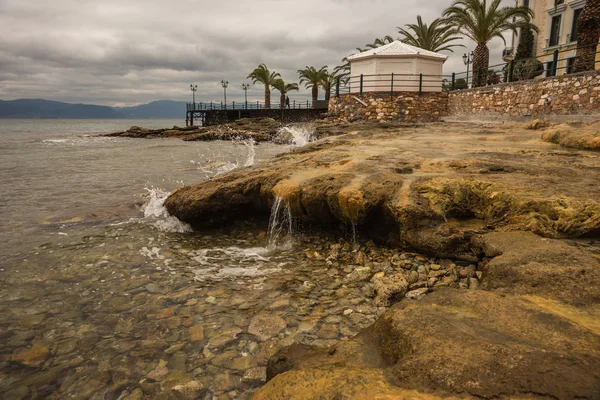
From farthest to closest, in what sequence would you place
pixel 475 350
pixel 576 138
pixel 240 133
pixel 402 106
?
1. pixel 240 133
2. pixel 402 106
3. pixel 576 138
4. pixel 475 350

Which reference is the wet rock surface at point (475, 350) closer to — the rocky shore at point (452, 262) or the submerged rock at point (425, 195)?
the rocky shore at point (452, 262)

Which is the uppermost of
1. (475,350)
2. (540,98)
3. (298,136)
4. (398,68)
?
(398,68)

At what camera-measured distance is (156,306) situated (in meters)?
3.92

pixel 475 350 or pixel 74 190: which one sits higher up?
pixel 475 350

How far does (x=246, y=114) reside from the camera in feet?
152

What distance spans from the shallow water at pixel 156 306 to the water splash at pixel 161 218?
0.14ft

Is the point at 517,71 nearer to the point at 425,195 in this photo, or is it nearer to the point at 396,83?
the point at 396,83

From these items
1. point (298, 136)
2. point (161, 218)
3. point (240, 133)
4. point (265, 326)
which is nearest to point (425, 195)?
point (265, 326)

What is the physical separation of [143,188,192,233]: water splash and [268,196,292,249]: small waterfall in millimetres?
1669

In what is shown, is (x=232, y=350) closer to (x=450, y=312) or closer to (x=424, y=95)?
(x=450, y=312)

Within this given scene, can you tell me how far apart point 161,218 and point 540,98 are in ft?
48.3

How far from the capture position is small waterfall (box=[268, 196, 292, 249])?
5.77 m

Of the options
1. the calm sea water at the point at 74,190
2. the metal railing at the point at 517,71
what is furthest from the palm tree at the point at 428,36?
the calm sea water at the point at 74,190

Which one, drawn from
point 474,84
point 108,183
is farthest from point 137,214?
point 474,84
